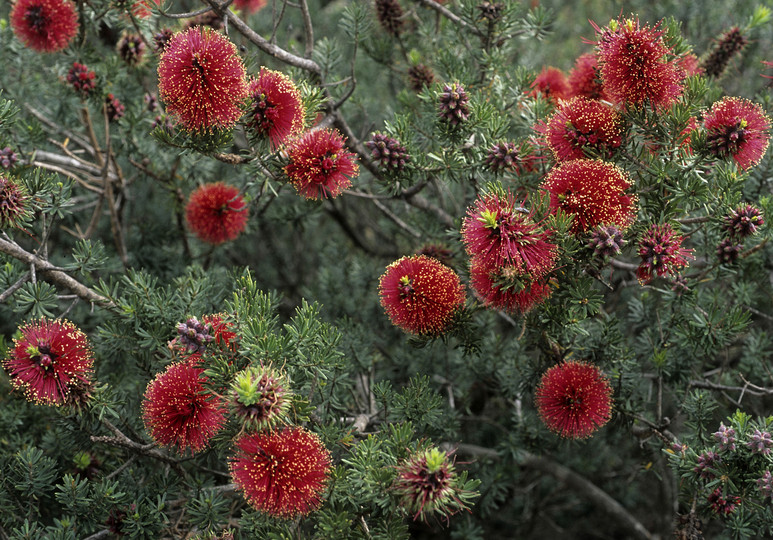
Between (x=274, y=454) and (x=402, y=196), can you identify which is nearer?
(x=274, y=454)

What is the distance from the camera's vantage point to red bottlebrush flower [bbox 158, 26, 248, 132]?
2129 mm

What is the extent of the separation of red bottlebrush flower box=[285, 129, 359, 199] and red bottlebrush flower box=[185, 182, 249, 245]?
835mm

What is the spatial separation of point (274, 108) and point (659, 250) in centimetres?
141

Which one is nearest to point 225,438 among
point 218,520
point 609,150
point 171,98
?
point 218,520

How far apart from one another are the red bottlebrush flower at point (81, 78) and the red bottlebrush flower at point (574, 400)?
2.57m

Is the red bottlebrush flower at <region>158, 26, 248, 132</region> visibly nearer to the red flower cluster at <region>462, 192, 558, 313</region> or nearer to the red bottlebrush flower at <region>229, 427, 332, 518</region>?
the red flower cluster at <region>462, 192, 558, 313</region>

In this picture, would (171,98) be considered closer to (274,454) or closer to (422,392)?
(274,454)

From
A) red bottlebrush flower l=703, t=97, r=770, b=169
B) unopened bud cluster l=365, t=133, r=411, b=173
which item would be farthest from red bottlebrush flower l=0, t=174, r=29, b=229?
red bottlebrush flower l=703, t=97, r=770, b=169

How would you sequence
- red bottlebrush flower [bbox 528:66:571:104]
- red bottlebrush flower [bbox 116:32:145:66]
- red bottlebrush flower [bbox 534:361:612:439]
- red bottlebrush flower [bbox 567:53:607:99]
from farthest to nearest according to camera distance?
red bottlebrush flower [bbox 116:32:145:66] → red bottlebrush flower [bbox 528:66:571:104] → red bottlebrush flower [bbox 567:53:607:99] → red bottlebrush flower [bbox 534:361:612:439]

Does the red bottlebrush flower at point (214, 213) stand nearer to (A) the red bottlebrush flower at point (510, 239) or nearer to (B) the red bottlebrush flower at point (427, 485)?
(A) the red bottlebrush flower at point (510, 239)

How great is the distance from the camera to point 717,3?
449 centimetres

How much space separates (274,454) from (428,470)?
1.56ft

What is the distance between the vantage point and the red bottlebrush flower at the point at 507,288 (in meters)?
2.08

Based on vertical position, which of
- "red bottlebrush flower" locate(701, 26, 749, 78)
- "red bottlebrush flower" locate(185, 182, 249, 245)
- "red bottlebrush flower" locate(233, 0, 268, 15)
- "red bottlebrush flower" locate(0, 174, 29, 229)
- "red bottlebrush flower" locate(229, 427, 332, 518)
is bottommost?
"red bottlebrush flower" locate(185, 182, 249, 245)
